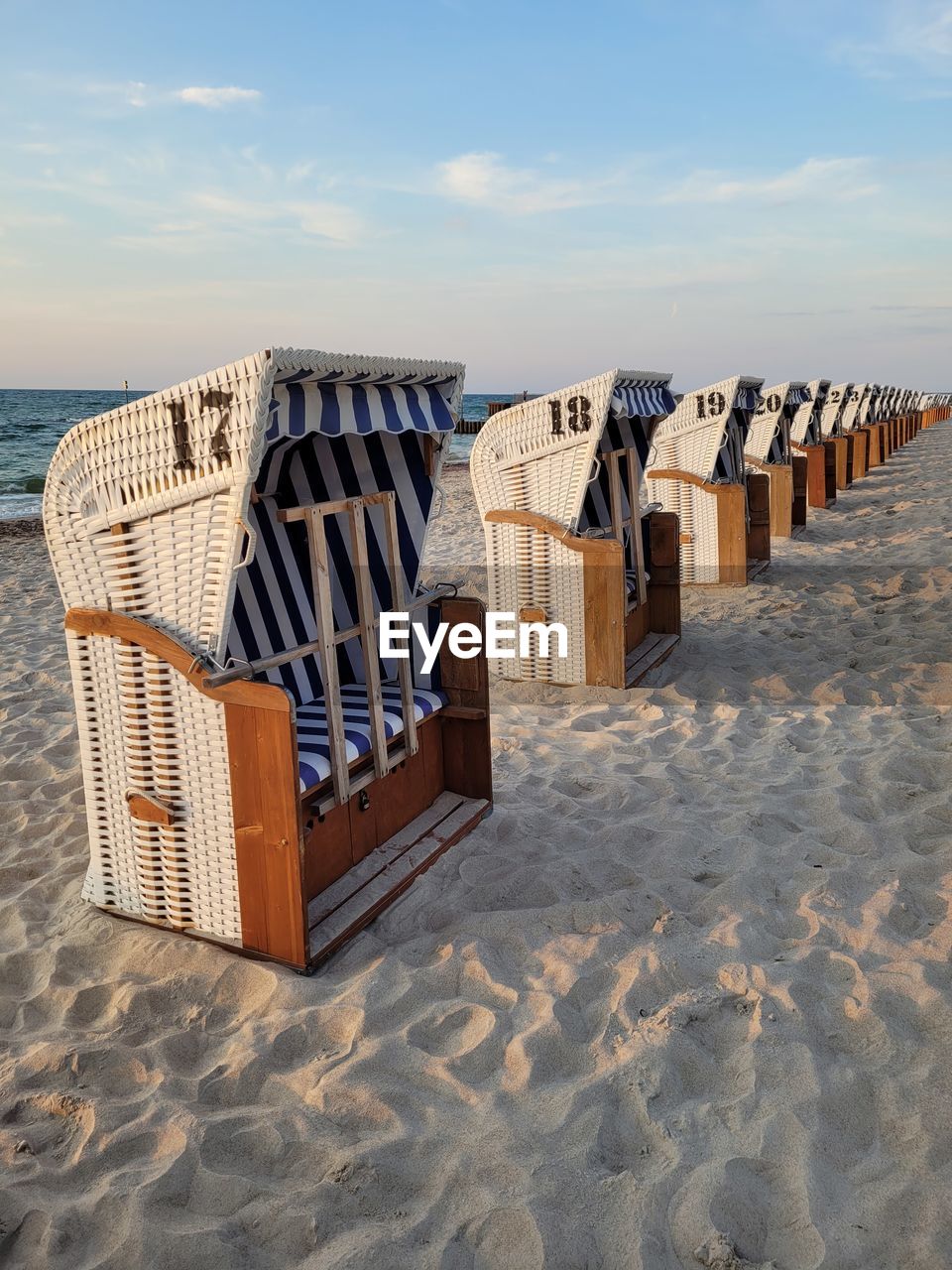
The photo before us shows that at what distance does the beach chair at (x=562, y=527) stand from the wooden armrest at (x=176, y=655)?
11.2 feet

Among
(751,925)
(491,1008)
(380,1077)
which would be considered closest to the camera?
(380,1077)

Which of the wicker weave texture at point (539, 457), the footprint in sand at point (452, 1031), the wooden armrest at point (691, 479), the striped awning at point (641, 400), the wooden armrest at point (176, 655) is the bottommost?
the footprint in sand at point (452, 1031)

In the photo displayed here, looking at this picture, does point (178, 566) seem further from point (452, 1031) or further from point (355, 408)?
point (452, 1031)

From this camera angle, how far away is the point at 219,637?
3201 millimetres

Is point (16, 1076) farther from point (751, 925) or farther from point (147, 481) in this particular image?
point (751, 925)

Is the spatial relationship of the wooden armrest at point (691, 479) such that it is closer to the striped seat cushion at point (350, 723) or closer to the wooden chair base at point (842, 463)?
the striped seat cushion at point (350, 723)

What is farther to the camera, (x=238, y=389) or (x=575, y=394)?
(x=575, y=394)

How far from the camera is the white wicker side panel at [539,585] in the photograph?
654 cm

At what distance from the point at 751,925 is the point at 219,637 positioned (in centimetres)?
216

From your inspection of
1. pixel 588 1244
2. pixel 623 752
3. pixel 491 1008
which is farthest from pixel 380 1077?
pixel 623 752

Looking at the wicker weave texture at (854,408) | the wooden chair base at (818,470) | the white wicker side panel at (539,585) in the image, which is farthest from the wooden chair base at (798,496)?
the wicker weave texture at (854,408)

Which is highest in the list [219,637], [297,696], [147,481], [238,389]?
[238,389]

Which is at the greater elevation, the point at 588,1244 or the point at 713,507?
the point at 713,507

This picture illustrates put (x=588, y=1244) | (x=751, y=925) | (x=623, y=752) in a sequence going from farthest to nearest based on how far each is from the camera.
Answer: (x=623, y=752) < (x=751, y=925) < (x=588, y=1244)
